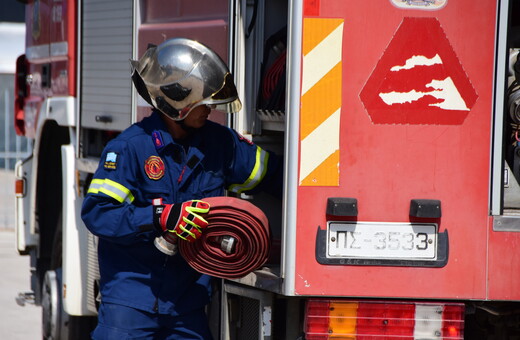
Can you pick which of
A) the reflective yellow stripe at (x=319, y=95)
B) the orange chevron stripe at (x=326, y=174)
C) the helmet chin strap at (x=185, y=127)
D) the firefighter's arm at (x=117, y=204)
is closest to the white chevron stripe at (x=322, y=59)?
the reflective yellow stripe at (x=319, y=95)

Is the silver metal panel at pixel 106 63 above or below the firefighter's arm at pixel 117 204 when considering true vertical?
above

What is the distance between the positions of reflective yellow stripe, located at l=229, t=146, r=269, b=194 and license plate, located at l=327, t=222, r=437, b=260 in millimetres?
683

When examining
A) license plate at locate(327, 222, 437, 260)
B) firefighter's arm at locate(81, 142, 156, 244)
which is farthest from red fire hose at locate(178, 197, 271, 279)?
license plate at locate(327, 222, 437, 260)

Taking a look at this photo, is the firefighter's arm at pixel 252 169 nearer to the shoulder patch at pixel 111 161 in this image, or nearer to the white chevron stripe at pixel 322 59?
the shoulder patch at pixel 111 161

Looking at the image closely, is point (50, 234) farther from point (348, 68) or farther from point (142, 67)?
point (348, 68)

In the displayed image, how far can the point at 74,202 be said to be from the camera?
5578 millimetres

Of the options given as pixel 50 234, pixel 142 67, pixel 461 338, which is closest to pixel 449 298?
pixel 461 338

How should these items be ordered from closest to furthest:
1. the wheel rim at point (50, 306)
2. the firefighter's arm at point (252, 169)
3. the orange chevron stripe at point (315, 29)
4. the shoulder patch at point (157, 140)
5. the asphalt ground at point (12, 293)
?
the orange chevron stripe at point (315, 29)
the shoulder patch at point (157, 140)
the firefighter's arm at point (252, 169)
the wheel rim at point (50, 306)
the asphalt ground at point (12, 293)

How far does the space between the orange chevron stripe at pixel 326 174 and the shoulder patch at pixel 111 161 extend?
85 cm

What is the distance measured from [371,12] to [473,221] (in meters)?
0.82

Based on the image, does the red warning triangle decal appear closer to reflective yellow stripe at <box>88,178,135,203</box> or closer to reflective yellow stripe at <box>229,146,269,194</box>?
reflective yellow stripe at <box>229,146,269,194</box>

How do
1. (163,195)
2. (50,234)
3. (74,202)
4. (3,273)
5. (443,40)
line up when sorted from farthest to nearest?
(3,273)
(50,234)
(74,202)
(163,195)
(443,40)

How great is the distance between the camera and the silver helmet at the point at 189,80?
3.88m

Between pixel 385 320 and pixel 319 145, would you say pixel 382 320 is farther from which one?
pixel 319 145
